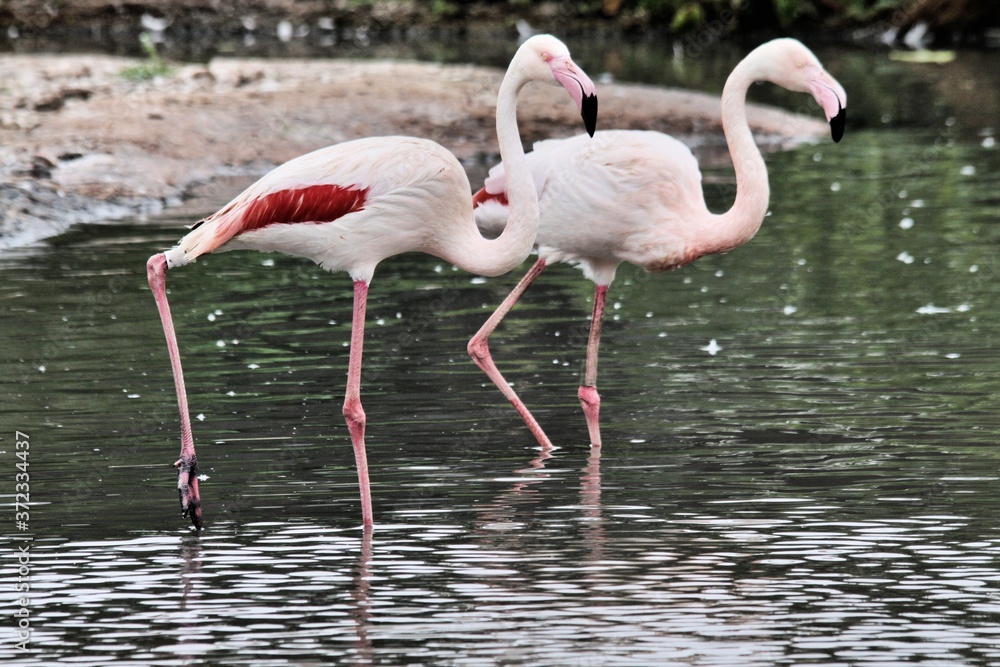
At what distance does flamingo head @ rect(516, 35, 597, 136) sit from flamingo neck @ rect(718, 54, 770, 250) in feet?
3.42

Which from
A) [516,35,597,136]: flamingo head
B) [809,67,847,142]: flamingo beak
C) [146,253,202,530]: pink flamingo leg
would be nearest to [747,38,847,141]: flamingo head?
[809,67,847,142]: flamingo beak

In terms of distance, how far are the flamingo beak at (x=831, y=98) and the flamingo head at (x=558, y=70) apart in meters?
1.02

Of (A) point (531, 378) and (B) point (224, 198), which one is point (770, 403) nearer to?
(A) point (531, 378)

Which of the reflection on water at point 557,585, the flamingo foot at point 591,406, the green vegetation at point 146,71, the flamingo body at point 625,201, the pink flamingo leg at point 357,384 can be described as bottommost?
the reflection on water at point 557,585

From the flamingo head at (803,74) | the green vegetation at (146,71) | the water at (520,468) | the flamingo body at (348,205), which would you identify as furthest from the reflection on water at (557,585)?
the green vegetation at (146,71)

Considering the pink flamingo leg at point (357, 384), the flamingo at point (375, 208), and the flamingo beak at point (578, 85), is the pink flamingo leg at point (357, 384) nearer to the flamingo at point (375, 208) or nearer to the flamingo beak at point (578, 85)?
the flamingo at point (375, 208)

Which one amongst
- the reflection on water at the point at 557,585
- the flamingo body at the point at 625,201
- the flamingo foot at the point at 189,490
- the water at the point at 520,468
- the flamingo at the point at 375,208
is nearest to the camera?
the reflection on water at the point at 557,585

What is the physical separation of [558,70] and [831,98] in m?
1.20

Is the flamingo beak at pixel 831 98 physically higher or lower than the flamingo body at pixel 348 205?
higher

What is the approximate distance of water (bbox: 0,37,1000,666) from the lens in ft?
13.3

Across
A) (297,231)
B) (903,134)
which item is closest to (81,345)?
(297,231)

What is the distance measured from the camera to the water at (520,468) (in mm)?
4059

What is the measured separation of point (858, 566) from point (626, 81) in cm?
1534

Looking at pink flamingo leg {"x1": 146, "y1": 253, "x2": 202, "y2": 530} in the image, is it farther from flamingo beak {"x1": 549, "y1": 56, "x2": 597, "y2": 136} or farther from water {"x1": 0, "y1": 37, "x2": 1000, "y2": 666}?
flamingo beak {"x1": 549, "y1": 56, "x2": 597, "y2": 136}
